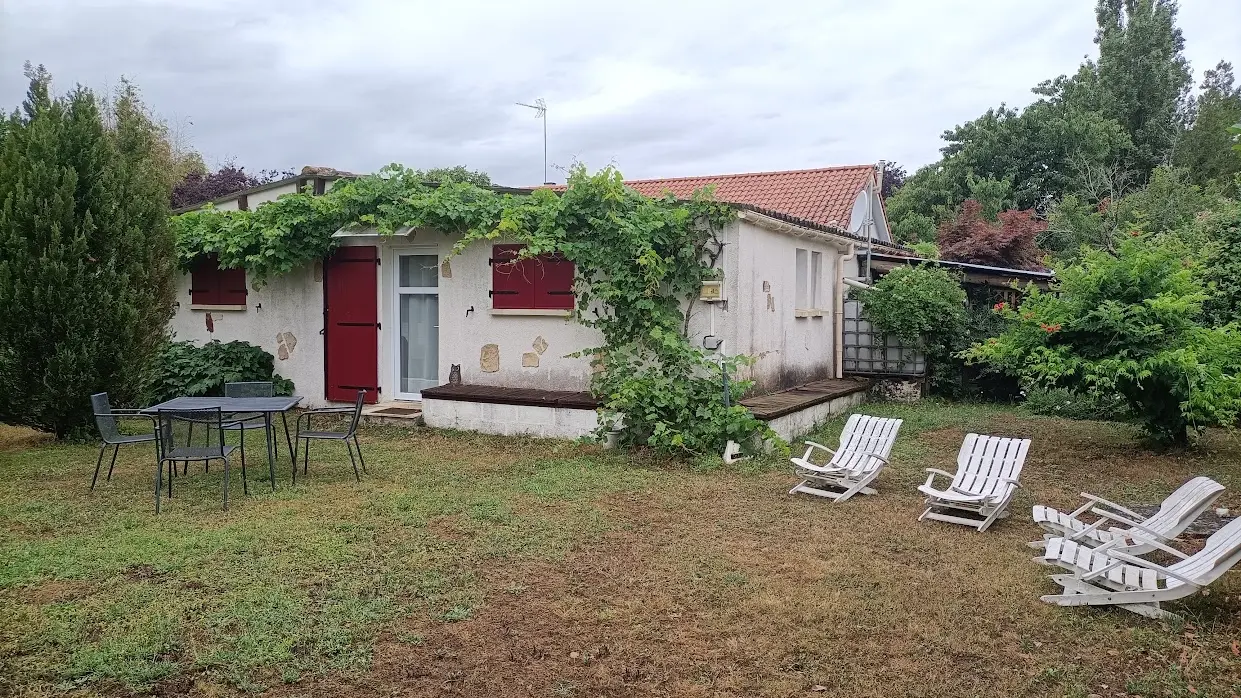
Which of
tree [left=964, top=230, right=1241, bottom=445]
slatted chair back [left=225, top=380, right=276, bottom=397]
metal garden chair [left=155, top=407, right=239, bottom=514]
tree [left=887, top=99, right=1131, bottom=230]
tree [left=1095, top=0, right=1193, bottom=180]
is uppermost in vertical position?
tree [left=1095, top=0, right=1193, bottom=180]

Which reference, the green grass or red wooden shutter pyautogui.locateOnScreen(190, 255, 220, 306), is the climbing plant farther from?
red wooden shutter pyautogui.locateOnScreen(190, 255, 220, 306)

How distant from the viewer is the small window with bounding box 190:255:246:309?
12.6 metres

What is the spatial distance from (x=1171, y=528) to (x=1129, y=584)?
82 cm

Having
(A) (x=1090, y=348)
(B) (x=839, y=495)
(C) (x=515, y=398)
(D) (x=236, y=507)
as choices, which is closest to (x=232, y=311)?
(C) (x=515, y=398)

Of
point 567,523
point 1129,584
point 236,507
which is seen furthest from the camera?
point 236,507

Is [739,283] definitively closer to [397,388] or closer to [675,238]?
[675,238]

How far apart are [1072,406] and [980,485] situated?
675 cm

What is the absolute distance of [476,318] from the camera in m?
11.0

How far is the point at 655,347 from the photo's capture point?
9523 millimetres

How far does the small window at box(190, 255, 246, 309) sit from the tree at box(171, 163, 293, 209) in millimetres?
12422

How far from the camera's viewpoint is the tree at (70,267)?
9016 millimetres

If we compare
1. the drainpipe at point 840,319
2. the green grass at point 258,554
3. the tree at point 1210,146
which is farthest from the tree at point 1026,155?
the green grass at point 258,554

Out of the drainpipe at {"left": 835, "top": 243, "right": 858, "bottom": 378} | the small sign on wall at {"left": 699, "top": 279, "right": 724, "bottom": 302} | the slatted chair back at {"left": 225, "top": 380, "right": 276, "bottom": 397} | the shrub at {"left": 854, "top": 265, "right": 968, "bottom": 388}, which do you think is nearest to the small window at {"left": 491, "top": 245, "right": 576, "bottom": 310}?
the small sign on wall at {"left": 699, "top": 279, "right": 724, "bottom": 302}

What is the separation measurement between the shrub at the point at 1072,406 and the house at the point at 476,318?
2.95m
